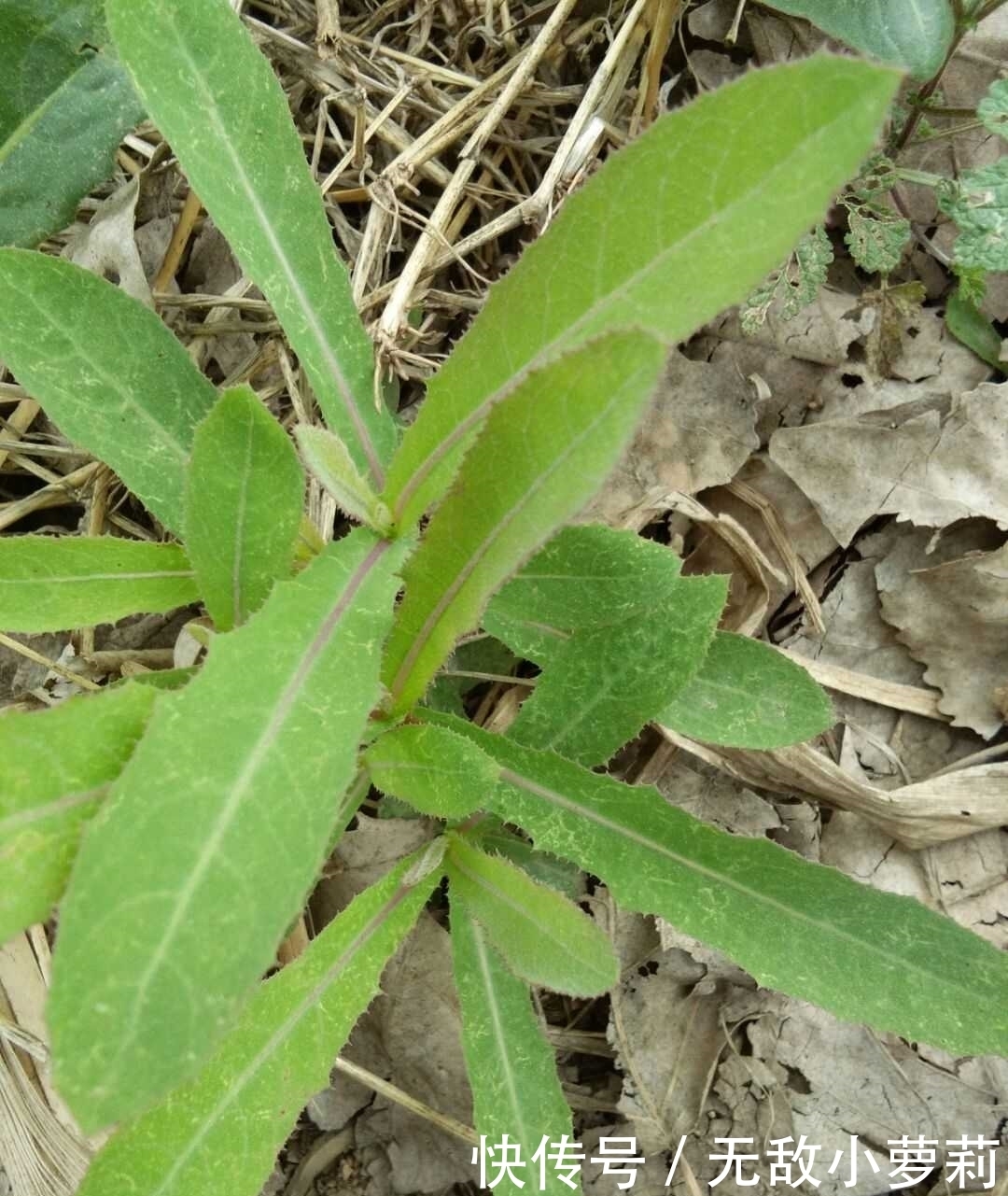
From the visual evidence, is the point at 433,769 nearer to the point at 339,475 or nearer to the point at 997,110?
the point at 339,475

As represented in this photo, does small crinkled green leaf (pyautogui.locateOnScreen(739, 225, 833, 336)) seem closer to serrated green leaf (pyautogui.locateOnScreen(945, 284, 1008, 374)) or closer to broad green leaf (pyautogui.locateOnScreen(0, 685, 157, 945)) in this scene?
serrated green leaf (pyautogui.locateOnScreen(945, 284, 1008, 374))

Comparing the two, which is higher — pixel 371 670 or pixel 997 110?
pixel 997 110

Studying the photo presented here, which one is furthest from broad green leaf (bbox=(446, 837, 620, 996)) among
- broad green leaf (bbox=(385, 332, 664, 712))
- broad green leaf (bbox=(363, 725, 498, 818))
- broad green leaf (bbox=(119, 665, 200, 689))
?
broad green leaf (bbox=(119, 665, 200, 689))

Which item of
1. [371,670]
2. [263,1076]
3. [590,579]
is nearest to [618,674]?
[590,579]

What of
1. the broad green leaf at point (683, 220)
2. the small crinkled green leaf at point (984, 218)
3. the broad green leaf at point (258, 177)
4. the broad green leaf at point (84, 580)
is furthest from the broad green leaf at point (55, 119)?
the small crinkled green leaf at point (984, 218)

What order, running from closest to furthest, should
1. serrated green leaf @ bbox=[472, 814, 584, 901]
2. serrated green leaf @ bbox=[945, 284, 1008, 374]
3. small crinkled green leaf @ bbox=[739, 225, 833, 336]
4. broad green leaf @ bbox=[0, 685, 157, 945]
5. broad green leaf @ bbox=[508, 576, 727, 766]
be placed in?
1. broad green leaf @ bbox=[0, 685, 157, 945]
2. broad green leaf @ bbox=[508, 576, 727, 766]
3. serrated green leaf @ bbox=[472, 814, 584, 901]
4. small crinkled green leaf @ bbox=[739, 225, 833, 336]
5. serrated green leaf @ bbox=[945, 284, 1008, 374]

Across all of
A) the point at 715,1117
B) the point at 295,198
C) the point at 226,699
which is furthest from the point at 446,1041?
the point at 295,198

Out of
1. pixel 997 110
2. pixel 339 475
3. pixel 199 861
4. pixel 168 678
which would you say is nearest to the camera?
pixel 199 861
